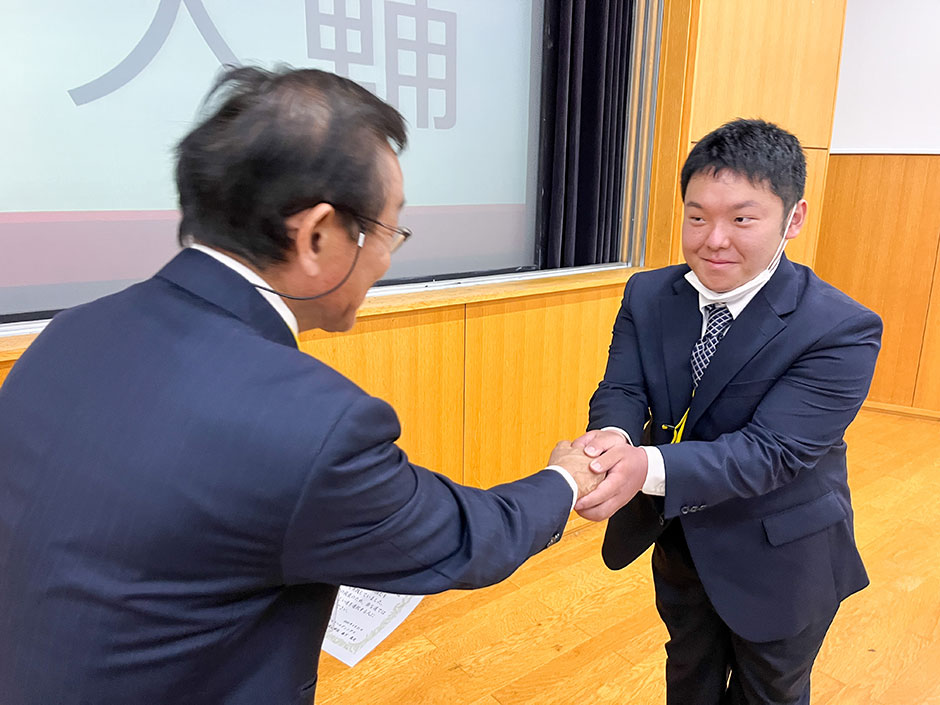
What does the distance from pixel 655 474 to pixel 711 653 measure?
0.54 meters

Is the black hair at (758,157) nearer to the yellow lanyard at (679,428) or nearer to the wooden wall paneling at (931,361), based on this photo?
the yellow lanyard at (679,428)

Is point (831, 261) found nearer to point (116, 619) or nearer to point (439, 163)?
point (439, 163)

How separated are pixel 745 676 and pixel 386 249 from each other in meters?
1.19

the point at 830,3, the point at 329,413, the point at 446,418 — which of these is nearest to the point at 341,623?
the point at 446,418

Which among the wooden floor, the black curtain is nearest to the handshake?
the wooden floor

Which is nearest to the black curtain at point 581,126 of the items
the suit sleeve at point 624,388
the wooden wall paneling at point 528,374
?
the wooden wall paneling at point 528,374

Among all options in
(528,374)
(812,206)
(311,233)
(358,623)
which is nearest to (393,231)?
(311,233)

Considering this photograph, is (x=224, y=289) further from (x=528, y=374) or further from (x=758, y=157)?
(x=528, y=374)

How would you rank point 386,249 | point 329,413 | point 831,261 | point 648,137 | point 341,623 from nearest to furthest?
point 329,413
point 386,249
point 341,623
point 648,137
point 831,261

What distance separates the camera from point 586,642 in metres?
2.29

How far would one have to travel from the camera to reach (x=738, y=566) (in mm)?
1366

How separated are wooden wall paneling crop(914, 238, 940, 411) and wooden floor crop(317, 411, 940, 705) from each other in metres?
1.75

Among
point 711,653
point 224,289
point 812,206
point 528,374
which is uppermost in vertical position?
point 224,289

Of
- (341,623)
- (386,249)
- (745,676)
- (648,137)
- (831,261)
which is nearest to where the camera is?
(386,249)
